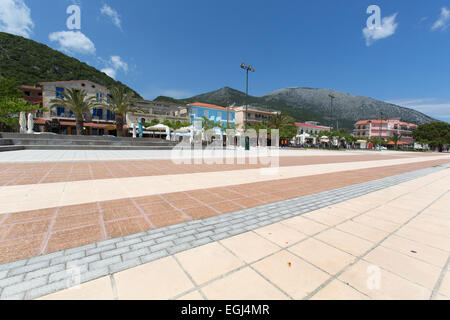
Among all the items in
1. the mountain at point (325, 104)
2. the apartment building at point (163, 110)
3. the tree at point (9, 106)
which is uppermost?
the mountain at point (325, 104)

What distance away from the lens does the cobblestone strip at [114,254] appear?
1.63m

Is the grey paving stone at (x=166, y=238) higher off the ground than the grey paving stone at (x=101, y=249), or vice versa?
the grey paving stone at (x=166, y=238)

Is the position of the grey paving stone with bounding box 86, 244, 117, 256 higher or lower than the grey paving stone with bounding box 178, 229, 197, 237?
lower

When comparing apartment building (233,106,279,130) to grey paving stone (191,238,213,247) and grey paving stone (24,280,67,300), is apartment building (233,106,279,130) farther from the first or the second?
grey paving stone (24,280,67,300)

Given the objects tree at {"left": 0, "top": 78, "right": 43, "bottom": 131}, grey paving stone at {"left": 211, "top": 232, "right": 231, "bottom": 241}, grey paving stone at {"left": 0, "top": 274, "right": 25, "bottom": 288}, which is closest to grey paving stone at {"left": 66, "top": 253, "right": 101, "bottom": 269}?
grey paving stone at {"left": 0, "top": 274, "right": 25, "bottom": 288}

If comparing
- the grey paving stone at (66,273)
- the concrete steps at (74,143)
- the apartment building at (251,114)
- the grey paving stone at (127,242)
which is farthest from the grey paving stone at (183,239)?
the apartment building at (251,114)

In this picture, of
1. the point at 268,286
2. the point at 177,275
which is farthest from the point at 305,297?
the point at 177,275

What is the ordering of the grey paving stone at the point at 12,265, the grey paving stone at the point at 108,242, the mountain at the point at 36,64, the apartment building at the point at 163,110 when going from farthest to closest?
the mountain at the point at 36,64 < the apartment building at the point at 163,110 < the grey paving stone at the point at 108,242 < the grey paving stone at the point at 12,265

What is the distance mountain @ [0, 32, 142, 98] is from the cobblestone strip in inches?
2365

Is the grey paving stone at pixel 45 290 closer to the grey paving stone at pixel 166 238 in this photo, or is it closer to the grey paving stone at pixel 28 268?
the grey paving stone at pixel 28 268

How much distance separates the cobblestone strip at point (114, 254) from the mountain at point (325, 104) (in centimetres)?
14348

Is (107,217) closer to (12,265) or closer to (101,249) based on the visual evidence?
(101,249)

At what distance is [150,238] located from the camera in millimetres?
2443

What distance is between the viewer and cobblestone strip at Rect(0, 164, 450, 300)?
163 centimetres
